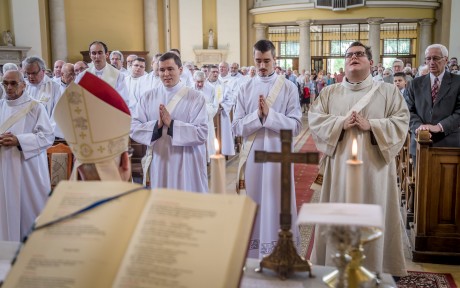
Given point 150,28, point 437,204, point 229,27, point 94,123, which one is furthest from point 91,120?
point 229,27

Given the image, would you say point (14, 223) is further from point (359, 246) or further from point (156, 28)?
point (156, 28)

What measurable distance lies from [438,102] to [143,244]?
4477 mm

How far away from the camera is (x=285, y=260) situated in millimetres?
1727

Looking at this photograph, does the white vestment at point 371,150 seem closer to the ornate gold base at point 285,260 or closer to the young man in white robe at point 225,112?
the ornate gold base at point 285,260

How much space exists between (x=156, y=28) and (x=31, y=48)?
5.94m

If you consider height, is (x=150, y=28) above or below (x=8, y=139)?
above

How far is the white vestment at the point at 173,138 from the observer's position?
4.18 metres

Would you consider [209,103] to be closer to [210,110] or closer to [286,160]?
[210,110]

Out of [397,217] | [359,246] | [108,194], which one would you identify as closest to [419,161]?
[397,217]

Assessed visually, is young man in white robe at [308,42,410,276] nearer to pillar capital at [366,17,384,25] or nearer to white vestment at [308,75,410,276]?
white vestment at [308,75,410,276]

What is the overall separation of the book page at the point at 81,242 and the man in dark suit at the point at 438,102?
13.4ft

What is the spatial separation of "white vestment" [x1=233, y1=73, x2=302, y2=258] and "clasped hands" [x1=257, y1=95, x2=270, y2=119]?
0.04 meters

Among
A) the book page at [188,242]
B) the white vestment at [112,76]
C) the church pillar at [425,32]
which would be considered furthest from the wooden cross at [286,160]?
the church pillar at [425,32]

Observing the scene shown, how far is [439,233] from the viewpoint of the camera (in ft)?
14.8
